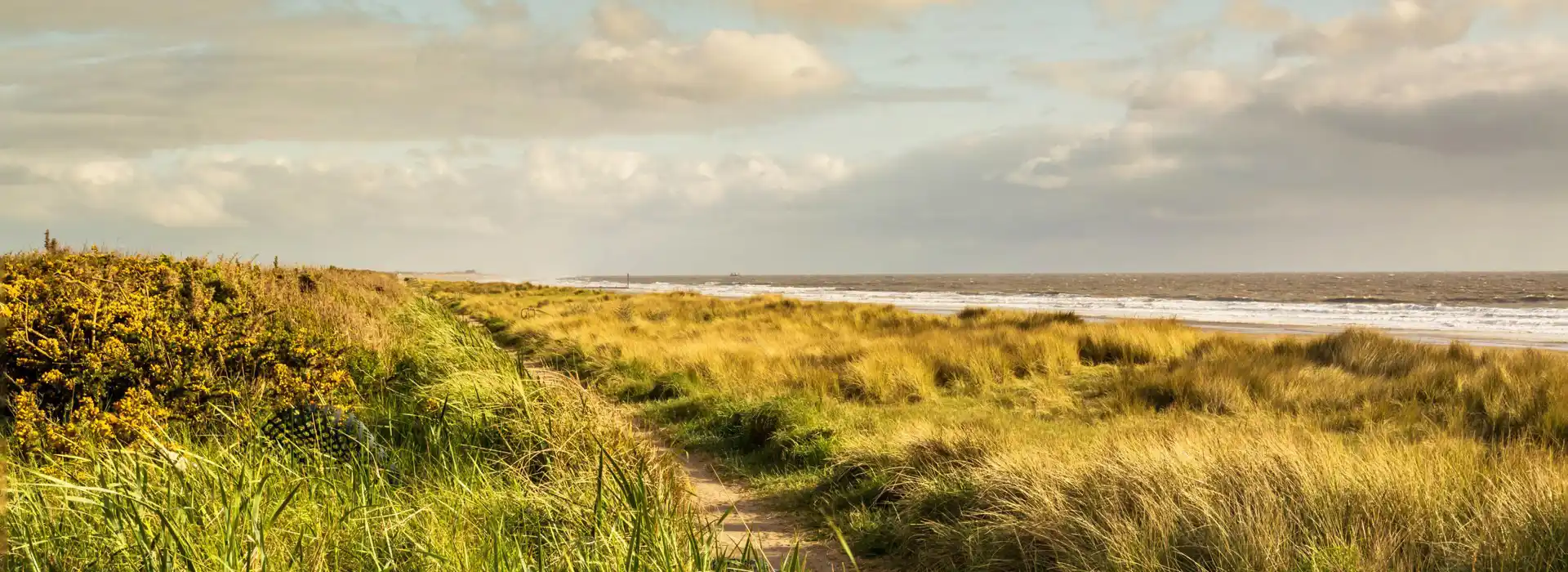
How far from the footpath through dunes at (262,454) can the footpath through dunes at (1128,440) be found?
156 centimetres

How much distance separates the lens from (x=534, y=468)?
20.1 feet

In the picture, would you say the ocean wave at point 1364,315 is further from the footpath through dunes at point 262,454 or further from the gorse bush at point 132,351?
Answer: the gorse bush at point 132,351

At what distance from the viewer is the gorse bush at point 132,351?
20.4 feet

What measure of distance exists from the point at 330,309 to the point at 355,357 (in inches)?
113

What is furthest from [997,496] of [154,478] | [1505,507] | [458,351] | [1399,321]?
[1399,321]

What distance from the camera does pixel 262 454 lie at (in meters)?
5.46

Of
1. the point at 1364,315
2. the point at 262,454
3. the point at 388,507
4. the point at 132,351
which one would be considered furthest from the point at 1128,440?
the point at 1364,315

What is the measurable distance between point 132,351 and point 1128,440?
320 inches

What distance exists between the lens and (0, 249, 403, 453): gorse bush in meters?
6.22

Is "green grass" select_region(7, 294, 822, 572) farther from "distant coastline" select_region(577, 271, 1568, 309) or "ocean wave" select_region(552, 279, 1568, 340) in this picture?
"distant coastline" select_region(577, 271, 1568, 309)

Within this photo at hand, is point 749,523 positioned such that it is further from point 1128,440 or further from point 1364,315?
point 1364,315

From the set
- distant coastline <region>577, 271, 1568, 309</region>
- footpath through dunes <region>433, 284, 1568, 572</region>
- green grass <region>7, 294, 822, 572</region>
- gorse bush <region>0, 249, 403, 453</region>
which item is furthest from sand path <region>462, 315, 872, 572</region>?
distant coastline <region>577, 271, 1568, 309</region>

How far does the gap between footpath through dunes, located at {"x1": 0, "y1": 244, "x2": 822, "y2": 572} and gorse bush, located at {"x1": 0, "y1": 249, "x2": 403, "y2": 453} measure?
0.06ft

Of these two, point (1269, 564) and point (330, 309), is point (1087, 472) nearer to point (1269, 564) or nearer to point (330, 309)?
point (1269, 564)
